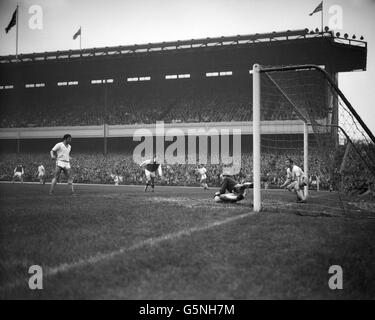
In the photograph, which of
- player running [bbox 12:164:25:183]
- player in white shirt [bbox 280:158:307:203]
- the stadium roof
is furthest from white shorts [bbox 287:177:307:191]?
the stadium roof

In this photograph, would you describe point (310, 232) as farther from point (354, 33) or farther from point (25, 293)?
point (354, 33)

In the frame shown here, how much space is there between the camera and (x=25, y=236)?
4945 millimetres

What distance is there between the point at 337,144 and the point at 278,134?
21.0 metres

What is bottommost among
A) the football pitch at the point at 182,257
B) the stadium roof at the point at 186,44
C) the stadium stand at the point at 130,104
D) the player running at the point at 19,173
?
the football pitch at the point at 182,257

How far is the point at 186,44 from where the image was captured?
38.3 metres

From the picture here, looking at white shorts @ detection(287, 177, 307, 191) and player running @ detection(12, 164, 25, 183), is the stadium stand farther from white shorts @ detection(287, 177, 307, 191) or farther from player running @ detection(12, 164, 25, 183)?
white shorts @ detection(287, 177, 307, 191)

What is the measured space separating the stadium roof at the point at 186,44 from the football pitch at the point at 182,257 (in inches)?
1284

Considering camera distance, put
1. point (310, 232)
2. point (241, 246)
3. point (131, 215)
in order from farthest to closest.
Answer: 1. point (131, 215)
2. point (310, 232)
3. point (241, 246)

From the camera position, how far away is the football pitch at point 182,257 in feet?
9.86

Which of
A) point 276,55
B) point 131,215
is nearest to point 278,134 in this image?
point 276,55

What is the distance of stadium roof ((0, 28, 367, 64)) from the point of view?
35406 millimetres

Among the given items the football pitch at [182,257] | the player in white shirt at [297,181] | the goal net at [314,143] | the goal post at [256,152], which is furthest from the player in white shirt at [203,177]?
the football pitch at [182,257]

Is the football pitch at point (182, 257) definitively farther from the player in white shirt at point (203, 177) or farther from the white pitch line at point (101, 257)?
the player in white shirt at point (203, 177)

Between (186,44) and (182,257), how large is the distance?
36.8 m
